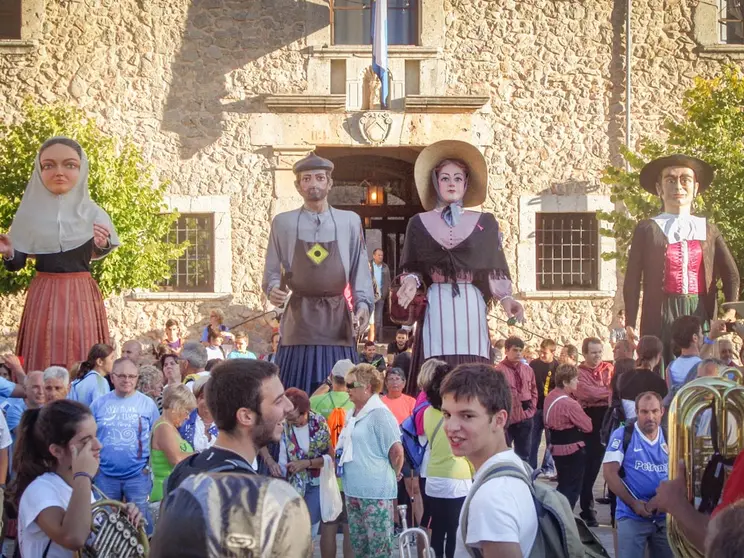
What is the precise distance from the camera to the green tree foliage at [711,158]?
55.2ft

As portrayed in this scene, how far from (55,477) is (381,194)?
1778 cm

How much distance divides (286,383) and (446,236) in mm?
1426

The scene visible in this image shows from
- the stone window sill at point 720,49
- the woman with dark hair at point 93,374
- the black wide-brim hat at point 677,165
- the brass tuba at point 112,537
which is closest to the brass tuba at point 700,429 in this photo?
the brass tuba at point 112,537

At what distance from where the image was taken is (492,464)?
3.62m

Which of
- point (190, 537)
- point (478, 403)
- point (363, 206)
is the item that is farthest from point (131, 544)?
point (363, 206)

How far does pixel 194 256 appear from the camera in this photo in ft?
66.0

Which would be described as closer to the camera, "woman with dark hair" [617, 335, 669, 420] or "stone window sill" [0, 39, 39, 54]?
"woman with dark hair" [617, 335, 669, 420]

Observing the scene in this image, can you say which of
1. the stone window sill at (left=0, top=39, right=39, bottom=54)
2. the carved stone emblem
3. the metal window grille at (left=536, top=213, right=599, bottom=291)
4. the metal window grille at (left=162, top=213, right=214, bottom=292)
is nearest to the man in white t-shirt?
the carved stone emblem

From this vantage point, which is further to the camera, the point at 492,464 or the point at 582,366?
the point at 582,366

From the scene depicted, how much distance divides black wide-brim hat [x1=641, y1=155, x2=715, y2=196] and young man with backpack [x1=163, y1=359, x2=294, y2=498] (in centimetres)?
546

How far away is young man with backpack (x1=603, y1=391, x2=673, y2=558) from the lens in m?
6.59

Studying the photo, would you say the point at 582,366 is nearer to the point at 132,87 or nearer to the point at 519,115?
the point at 519,115

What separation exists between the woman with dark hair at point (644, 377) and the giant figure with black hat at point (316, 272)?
6.06 ft

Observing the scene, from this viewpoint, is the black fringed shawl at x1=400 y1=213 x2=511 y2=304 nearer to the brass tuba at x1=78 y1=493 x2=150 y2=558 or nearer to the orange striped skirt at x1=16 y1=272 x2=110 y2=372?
the orange striped skirt at x1=16 y1=272 x2=110 y2=372
